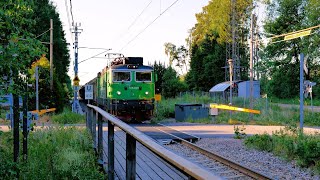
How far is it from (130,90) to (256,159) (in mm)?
12008

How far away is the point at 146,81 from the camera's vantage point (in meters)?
23.2

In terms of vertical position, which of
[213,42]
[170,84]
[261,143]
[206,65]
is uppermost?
[213,42]

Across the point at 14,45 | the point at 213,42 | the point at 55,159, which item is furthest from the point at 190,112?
the point at 213,42

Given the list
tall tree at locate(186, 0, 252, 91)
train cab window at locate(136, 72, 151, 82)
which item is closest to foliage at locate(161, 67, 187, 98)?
tall tree at locate(186, 0, 252, 91)

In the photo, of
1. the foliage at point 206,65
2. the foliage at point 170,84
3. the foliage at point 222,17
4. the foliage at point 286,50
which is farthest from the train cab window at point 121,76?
the foliage at point 206,65

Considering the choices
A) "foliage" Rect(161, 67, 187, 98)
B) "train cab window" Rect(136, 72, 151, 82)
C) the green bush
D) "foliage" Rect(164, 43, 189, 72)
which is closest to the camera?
the green bush

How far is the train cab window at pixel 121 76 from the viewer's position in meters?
22.7

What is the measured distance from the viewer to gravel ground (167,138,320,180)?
9620mm

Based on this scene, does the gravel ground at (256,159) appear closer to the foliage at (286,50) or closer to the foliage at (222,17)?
the foliage at (286,50)

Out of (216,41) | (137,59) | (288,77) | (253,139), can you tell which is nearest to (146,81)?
(137,59)

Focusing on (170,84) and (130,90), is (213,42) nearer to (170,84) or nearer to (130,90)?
(170,84)

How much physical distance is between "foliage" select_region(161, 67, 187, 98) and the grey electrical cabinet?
23.9 m

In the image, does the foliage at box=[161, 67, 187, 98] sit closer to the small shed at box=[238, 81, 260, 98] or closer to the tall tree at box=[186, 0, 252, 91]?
the small shed at box=[238, 81, 260, 98]

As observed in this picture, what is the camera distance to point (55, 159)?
737 cm
